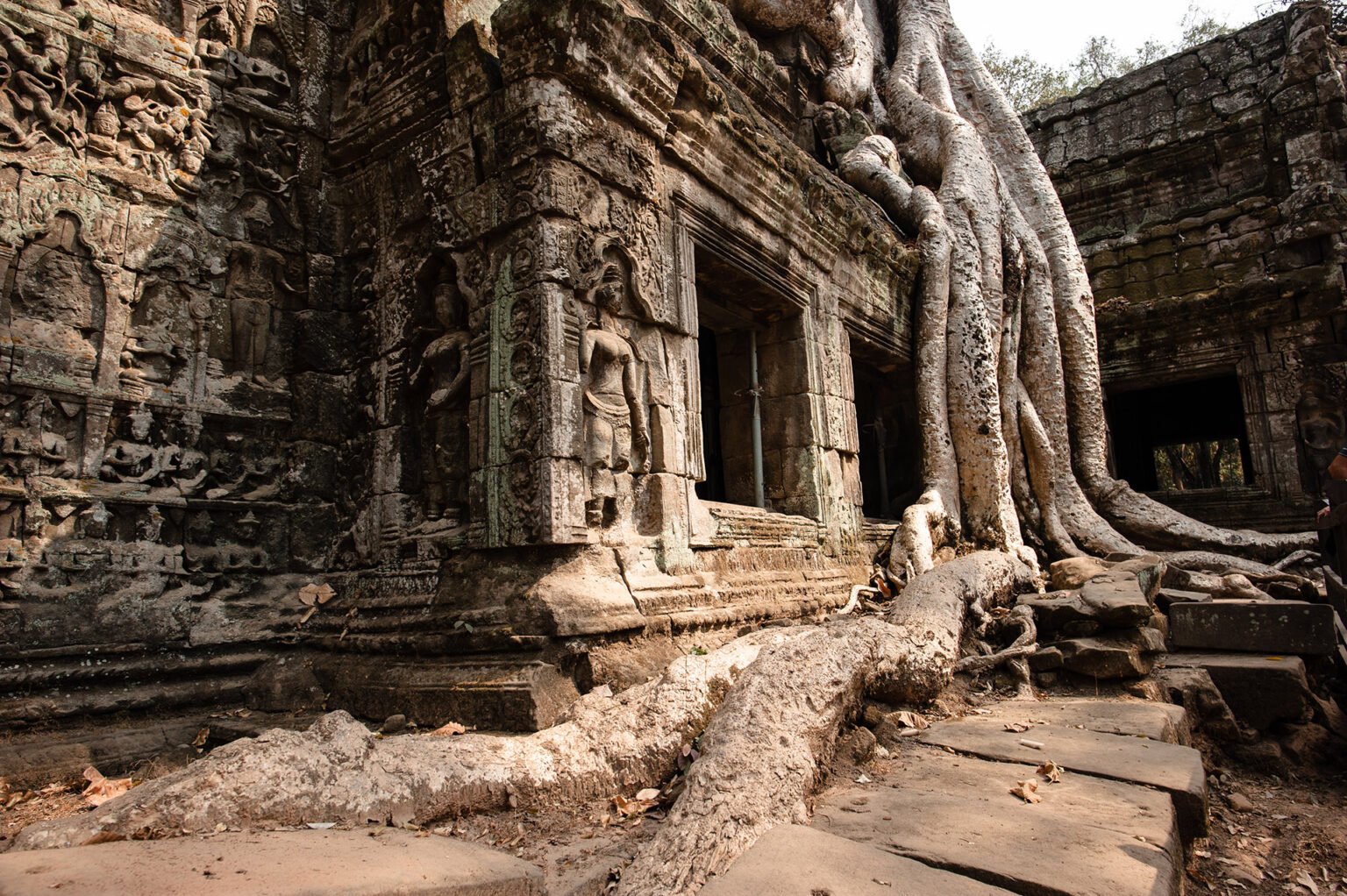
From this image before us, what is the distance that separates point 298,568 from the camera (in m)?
4.43

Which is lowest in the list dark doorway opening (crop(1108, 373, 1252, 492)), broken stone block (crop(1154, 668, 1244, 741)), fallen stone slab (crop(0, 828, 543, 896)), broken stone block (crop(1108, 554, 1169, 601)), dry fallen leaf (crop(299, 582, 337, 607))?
broken stone block (crop(1154, 668, 1244, 741))

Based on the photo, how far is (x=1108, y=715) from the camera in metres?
3.22

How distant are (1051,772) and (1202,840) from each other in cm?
61

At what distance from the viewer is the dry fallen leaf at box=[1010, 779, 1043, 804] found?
2.26 meters

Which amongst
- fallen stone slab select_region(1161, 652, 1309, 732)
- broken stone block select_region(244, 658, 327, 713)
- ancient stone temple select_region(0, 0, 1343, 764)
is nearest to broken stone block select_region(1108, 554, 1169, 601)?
fallen stone slab select_region(1161, 652, 1309, 732)

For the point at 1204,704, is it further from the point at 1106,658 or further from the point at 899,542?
the point at 899,542

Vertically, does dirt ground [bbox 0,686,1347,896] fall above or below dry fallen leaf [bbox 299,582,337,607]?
below

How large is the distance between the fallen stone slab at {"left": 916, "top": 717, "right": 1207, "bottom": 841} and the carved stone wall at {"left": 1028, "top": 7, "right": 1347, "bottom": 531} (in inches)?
311

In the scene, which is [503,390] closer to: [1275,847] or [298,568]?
[298,568]

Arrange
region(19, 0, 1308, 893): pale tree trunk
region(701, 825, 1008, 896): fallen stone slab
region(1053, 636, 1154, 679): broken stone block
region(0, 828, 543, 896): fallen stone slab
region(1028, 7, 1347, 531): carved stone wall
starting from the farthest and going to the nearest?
region(1028, 7, 1347, 531): carved stone wall < region(1053, 636, 1154, 679): broken stone block < region(19, 0, 1308, 893): pale tree trunk < region(701, 825, 1008, 896): fallen stone slab < region(0, 828, 543, 896): fallen stone slab

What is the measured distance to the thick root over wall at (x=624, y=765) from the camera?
6.43 feet

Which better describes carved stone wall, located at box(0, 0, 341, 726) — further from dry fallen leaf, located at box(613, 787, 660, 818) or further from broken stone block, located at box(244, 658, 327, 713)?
dry fallen leaf, located at box(613, 787, 660, 818)

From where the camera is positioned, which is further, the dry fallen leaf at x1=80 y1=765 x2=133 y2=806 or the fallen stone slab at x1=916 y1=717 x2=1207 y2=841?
the dry fallen leaf at x1=80 y1=765 x2=133 y2=806

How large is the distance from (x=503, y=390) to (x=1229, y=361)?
9.48 meters
